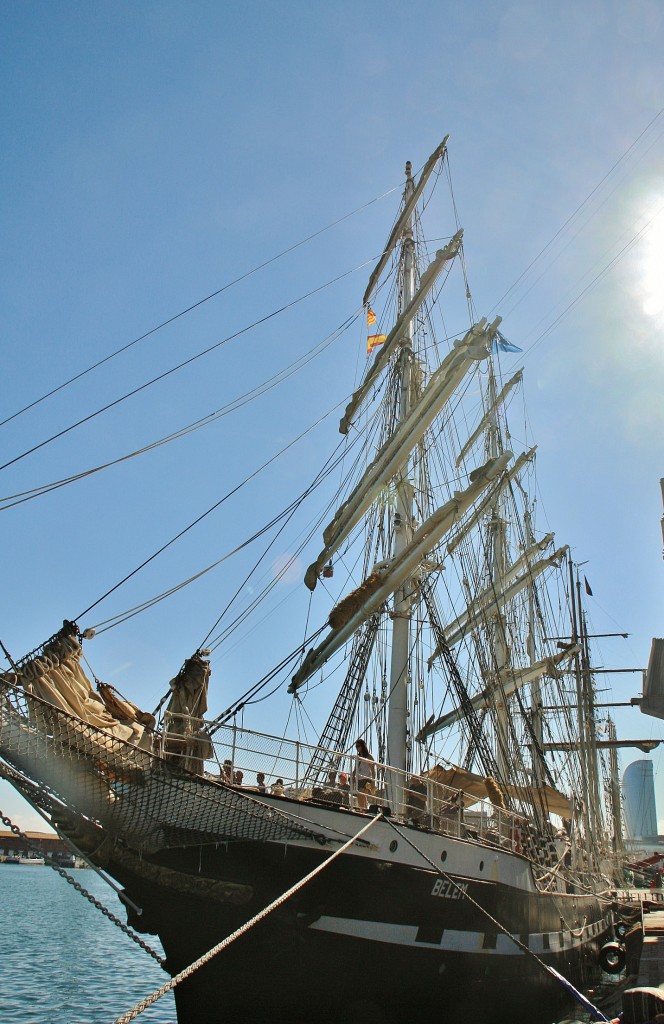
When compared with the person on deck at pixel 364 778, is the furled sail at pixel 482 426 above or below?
above

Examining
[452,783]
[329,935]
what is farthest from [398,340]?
[329,935]

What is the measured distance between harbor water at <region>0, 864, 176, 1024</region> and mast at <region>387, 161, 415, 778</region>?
804 cm

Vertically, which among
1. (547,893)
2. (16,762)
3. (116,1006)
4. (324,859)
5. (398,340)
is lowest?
(116,1006)

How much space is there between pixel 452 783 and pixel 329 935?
11.5 m

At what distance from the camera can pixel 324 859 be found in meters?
10.3

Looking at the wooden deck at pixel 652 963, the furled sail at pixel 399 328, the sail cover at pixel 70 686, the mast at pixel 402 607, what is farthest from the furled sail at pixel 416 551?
the wooden deck at pixel 652 963

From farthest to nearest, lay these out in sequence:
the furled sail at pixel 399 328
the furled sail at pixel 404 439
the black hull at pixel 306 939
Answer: the furled sail at pixel 399 328 → the furled sail at pixel 404 439 → the black hull at pixel 306 939

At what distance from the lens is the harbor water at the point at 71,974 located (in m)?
16.5

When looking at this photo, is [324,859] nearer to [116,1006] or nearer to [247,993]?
[247,993]

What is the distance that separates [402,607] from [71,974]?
1578cm

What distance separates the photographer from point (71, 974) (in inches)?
869

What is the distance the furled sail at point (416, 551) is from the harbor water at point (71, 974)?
945 centimetres

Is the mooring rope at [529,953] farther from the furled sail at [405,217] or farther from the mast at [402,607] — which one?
the furled sail at [405,217]

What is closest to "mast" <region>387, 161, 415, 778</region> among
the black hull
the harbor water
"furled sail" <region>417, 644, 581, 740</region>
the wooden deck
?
the black hull
